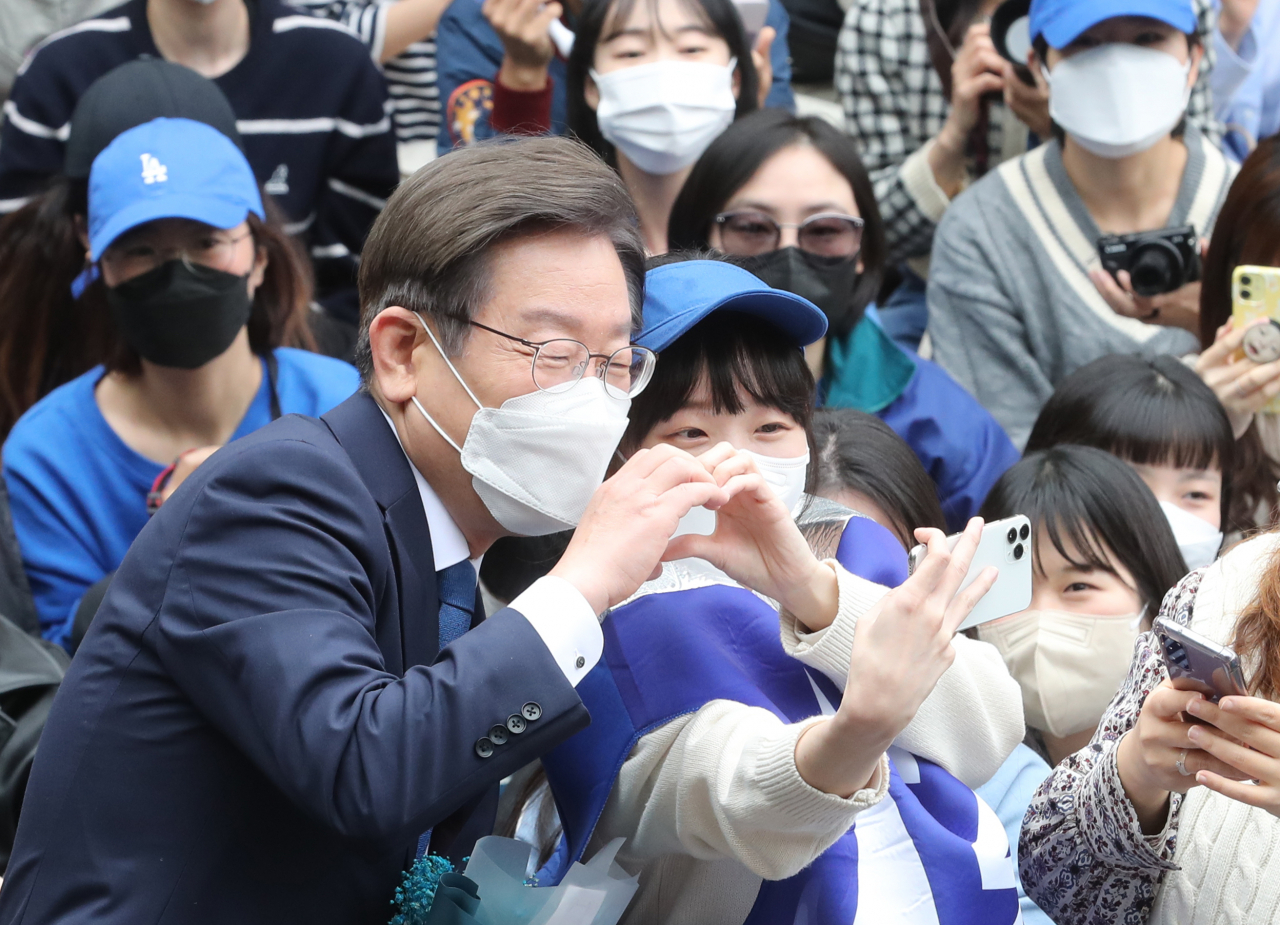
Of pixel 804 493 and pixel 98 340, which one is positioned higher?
pixel 804 493

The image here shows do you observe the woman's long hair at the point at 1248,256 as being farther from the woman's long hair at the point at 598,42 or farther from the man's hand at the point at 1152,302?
the woman's long hair at the point at 598,42

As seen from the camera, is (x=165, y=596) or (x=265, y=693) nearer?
(x=265, y=693)

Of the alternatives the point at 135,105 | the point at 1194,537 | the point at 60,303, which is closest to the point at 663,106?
the point at 135,105

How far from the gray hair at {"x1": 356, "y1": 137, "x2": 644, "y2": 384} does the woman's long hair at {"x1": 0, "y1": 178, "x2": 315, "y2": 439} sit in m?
1.59

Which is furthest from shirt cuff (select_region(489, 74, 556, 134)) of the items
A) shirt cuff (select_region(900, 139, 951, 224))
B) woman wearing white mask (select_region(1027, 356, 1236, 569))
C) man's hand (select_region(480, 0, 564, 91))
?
woman wearing white mask (select_region(1027, 356, 1236, 569))

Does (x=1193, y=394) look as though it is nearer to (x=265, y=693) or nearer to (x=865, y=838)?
(x=865, y=838)

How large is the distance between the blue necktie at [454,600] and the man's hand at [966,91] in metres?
3.03

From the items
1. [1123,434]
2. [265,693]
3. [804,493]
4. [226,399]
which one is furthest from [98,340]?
[1123,434]

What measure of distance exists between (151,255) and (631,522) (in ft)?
6.32

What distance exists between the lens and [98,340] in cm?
355

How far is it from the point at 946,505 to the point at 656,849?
1.91 metres

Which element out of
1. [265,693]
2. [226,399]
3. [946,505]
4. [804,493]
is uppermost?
[265,693]

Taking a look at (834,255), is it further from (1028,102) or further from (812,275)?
(1028,102)

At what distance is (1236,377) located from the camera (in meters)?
3.46
